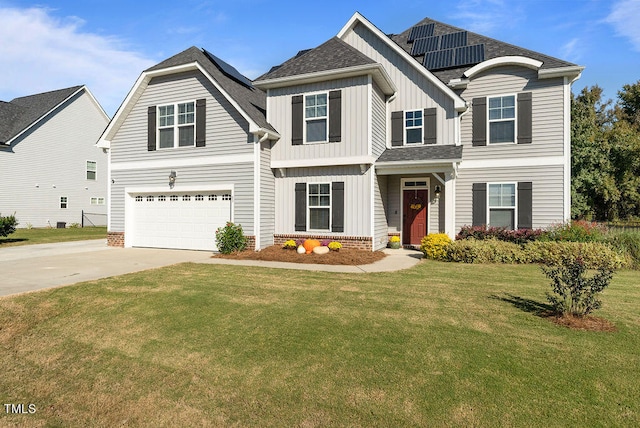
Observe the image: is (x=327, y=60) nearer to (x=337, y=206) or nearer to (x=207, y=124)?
(x=207, y=124)

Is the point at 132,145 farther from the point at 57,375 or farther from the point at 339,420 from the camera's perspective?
the point at 339,420

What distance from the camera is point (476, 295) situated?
6.62 meters

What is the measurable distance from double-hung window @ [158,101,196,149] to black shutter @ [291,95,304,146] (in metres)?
4.01

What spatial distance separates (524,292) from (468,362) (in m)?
3.74

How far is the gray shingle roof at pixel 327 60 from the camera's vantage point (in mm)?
12177

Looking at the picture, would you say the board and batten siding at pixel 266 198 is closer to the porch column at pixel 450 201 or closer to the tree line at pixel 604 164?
the porch column at pixel 450 201

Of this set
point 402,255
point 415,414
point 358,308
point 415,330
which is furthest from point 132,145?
point 415,414

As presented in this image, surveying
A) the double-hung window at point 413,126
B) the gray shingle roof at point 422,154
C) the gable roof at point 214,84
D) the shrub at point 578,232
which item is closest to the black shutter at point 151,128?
the gable roof at point 214,84

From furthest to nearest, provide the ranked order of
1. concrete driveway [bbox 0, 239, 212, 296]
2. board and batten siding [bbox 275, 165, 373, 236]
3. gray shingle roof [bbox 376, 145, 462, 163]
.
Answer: board and batten siding [bbox 275, 165, 373, 236]
gray shingle roof [bbox 376, 145, 462, 163]
concrete driveway [bbox 0, 239, 212, 296]

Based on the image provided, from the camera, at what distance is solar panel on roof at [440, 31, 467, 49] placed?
1511 cm

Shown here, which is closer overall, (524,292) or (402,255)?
(524,292)

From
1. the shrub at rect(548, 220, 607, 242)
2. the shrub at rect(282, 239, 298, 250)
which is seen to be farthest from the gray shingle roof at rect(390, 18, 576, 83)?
the shrub at rect(282, 239, 298, 250)

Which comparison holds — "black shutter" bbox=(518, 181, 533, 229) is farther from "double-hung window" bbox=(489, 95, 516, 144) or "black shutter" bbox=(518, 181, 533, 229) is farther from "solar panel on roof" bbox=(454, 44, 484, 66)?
"solar panel on roof" bbox=(454, 44, 484, 66)

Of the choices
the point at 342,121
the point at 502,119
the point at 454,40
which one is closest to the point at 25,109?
the point at 342,121
